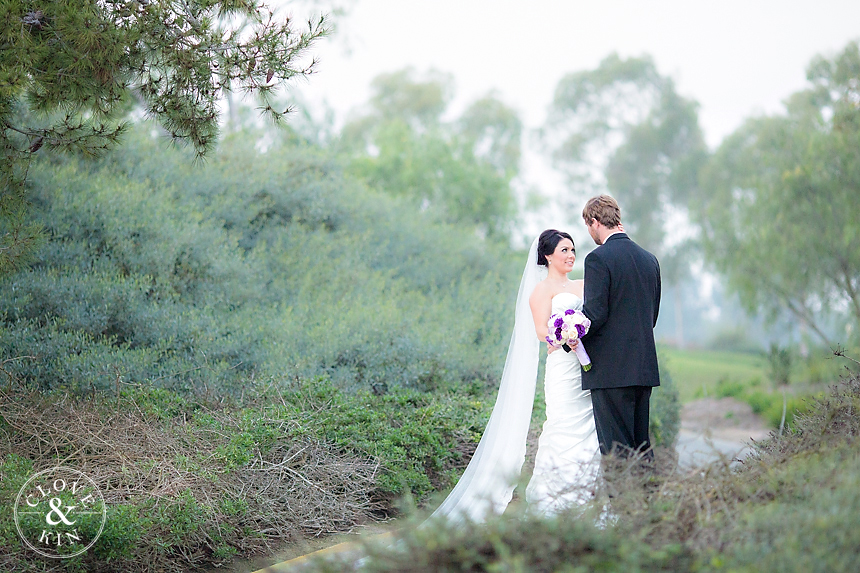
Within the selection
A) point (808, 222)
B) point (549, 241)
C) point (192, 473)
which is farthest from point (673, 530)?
point (808, 222)

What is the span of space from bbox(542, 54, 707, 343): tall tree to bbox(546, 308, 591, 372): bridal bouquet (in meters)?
33.5

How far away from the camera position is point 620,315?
4242 mm

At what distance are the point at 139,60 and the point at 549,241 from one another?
327cm

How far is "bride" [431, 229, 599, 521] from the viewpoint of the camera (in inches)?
177

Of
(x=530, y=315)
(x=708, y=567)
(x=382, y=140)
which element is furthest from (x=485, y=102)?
(x=708, y=567)

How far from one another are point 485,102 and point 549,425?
32.8 metres

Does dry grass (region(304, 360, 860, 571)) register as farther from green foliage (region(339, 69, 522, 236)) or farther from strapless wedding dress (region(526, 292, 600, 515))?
green foliage (region(339, 69, 522, 236))

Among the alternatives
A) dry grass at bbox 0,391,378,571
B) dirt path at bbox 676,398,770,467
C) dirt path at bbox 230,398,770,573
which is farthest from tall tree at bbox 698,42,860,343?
dry grass at bbox 0,391,378,571

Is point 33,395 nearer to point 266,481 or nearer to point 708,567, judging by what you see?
point 266,481

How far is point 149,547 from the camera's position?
4.09m

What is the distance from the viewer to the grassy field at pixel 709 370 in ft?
52.4

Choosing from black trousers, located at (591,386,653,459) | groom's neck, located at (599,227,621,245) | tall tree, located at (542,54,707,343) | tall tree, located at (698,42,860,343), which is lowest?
black trousers, located at (591,386,653,459)

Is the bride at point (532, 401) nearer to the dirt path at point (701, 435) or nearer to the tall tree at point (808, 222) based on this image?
the dirt path at point (701, 435)

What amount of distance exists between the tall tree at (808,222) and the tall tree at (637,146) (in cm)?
1950
